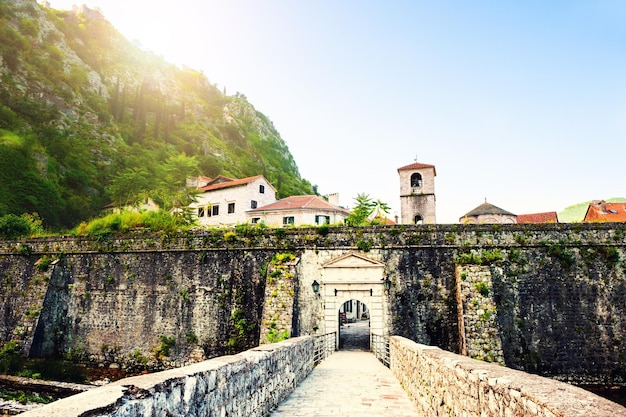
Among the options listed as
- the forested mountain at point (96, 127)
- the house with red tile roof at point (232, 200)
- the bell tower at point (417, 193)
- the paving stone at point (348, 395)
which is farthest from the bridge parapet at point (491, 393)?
the house with red tile roof at point (232, 200)

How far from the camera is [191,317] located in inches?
702

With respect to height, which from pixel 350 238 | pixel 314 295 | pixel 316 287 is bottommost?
pixel 314 295

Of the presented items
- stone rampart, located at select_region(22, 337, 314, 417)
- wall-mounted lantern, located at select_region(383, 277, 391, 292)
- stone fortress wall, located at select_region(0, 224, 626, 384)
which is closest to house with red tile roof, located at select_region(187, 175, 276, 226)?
stone fortress wall, located at select_region(0, 224, 626, 384)

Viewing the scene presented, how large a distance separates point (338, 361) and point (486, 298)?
6.63 m

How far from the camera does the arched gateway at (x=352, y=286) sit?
16.6 metres

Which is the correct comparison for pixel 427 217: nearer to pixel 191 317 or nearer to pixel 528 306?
pixel 528 306

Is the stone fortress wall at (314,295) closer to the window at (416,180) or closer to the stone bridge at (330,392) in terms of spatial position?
the stone bridge at (330,392)

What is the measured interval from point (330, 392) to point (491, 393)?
17.7ft

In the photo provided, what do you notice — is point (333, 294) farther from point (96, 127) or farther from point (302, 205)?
point (96, 127)

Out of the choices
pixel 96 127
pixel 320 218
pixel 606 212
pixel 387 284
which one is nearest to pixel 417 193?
pixel 320 218

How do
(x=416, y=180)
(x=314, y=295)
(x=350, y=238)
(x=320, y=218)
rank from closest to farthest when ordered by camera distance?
(x=314, y=295)
(x=350, y=238)
(x=320, y=218)
(x=416, y=180)

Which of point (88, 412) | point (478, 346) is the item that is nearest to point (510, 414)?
point (88, 412)

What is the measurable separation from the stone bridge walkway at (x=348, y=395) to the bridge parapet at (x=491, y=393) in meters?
0.71

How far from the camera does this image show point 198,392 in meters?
3.77
